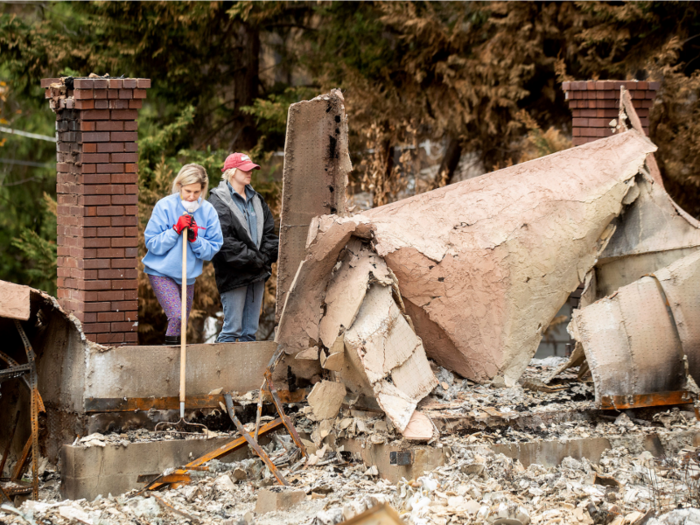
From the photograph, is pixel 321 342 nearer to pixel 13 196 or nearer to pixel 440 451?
pixel 440 451

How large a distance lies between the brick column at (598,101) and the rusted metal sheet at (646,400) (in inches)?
125

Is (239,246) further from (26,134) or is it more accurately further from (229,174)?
(26,134)

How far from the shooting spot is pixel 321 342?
5301mm

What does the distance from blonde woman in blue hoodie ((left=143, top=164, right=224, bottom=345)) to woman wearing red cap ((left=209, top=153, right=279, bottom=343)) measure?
152mm

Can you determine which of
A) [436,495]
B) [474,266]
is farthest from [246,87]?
[436,495]

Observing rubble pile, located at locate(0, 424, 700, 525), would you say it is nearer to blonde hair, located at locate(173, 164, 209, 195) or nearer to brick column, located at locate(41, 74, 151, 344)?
brick column, located at locate(41, 74, 151, 344)

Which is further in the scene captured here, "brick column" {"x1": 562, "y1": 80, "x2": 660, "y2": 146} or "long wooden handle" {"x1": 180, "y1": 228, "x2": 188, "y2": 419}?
"brick column" {"x1": 562, "y1": 80, "x2": 660, "y2": 146}

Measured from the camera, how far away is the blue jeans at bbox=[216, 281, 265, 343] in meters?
5.72

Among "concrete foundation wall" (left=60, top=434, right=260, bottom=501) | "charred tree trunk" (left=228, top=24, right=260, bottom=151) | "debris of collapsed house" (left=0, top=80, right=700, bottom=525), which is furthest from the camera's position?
"charred tree trunk" (left=228, top=24, right=260, bottom=151)

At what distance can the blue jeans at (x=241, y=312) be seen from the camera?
5.72 m

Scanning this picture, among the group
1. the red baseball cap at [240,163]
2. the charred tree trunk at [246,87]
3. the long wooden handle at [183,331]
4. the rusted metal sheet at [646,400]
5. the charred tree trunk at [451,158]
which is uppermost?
the charred tree trunk at [246,87]

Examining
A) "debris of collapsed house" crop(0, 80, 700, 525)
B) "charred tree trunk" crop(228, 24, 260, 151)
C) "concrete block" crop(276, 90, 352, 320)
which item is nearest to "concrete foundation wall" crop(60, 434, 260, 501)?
"debris of collapsed house" crop(0, 80, 700, 525)

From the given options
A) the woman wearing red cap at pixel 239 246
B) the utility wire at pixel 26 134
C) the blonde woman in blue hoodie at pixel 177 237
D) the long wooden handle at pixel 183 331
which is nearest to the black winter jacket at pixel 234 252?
the woman wearing red cap at pixel 239 246

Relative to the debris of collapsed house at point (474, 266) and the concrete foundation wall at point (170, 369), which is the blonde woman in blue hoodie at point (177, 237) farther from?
the debris of collapsed house at point (474, 266)
